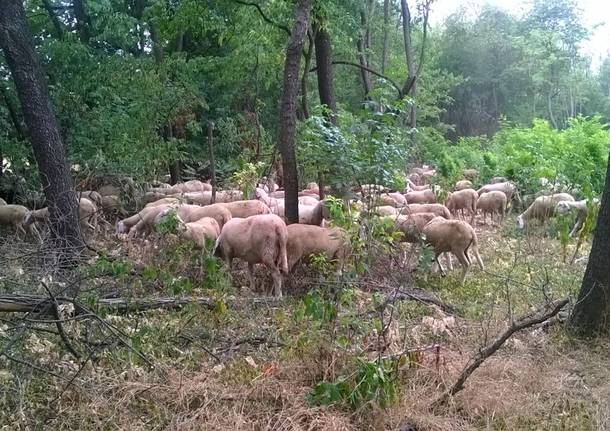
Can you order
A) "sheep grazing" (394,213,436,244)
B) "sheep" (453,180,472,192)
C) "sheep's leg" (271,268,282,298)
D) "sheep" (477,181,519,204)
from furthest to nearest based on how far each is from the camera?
"sheep" (453,180,472,192), "sheep" (477,181,519,204), "sheep grazing" (394,213,436,244), "sheep's leg" (271,268,282,298)

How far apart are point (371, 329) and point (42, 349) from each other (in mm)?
2489

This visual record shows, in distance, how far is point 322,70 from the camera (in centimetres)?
1161

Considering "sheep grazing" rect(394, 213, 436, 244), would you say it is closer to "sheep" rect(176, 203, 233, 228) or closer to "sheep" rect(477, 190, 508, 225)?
"sheep" rect(176, 203, 233, 228)

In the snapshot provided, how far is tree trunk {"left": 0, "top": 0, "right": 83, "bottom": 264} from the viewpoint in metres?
7.29

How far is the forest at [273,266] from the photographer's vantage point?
13.6 ft

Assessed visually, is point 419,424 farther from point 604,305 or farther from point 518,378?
point 604,305

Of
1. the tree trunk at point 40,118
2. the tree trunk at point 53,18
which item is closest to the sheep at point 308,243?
the tree trunk at point 40,118

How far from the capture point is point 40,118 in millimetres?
7594

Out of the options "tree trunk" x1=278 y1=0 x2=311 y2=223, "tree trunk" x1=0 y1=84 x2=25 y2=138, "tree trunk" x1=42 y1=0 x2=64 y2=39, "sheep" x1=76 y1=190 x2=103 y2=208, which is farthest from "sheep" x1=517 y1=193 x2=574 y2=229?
"tree trunk" x1=42 y1=0 x2=64 y2=39

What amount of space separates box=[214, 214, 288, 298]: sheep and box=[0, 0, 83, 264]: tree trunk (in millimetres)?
1808

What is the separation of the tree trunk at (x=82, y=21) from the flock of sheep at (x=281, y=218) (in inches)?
187

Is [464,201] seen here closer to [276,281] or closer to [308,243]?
[308,243]

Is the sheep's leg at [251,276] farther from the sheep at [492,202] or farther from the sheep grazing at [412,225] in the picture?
the sheep at [492,202]

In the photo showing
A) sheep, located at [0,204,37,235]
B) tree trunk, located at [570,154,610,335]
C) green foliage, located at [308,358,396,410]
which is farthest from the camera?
sheep, located at [0,204,37,235]
